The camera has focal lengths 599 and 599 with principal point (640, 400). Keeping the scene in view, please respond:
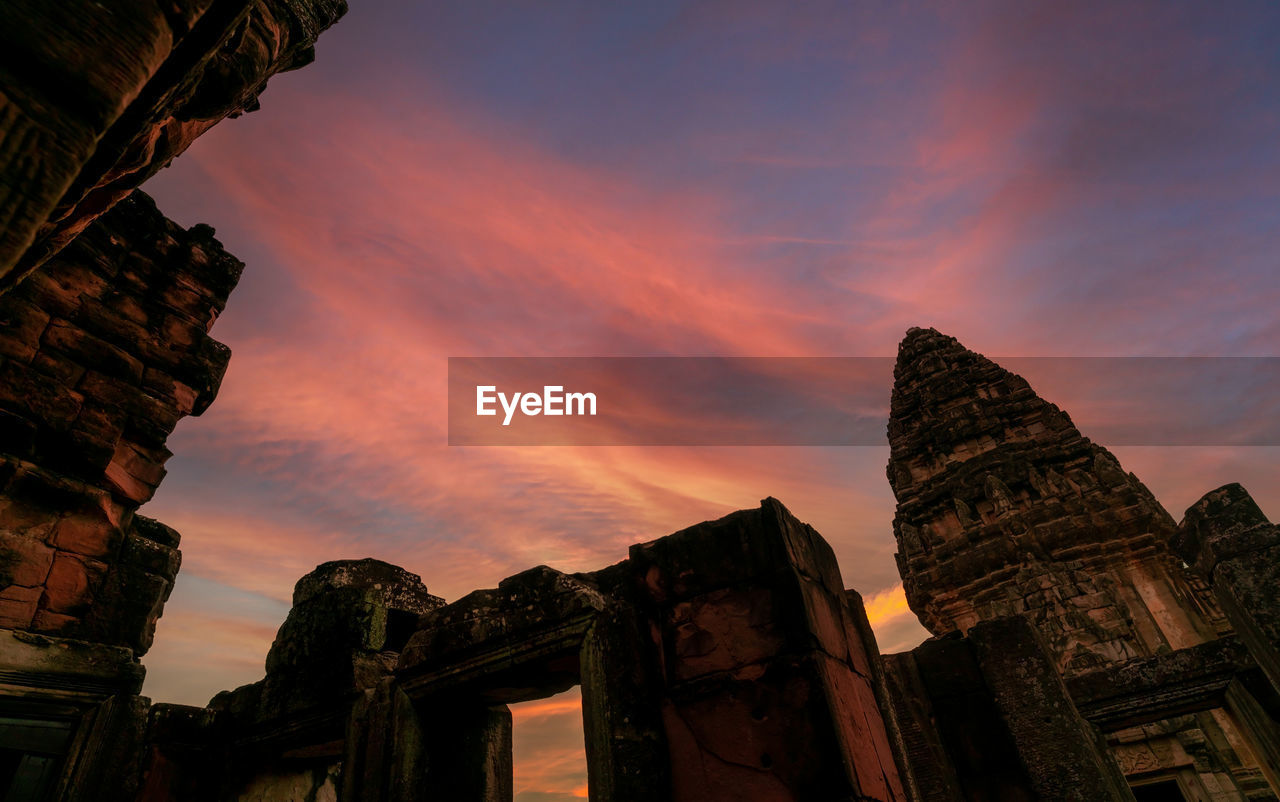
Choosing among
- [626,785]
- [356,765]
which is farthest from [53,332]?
[626,785]

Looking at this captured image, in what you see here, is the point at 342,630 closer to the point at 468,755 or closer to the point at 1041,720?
the point at 468,755

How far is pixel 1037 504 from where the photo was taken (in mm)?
14234

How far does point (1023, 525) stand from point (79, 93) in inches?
650

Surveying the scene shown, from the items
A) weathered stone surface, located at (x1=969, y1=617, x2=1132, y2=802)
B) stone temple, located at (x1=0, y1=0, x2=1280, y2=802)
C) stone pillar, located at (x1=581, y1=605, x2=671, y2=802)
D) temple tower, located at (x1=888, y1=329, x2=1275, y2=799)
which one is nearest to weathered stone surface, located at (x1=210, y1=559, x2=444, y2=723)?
stone temple, located at (x1=0, y1=0, x2=1280, y2=802)

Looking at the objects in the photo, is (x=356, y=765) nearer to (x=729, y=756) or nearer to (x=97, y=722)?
(x=97, y=722)

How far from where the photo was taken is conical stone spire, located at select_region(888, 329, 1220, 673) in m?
11.8

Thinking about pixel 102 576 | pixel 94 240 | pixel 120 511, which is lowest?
pixel 102 576

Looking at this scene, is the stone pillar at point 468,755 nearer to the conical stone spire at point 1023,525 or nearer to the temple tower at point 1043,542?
the temple tower at point 1043,542

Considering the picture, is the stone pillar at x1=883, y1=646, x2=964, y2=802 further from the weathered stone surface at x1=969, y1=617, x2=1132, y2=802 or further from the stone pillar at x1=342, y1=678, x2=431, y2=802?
the stone pillar at x1=342, y1=678, x2=431, y2=802

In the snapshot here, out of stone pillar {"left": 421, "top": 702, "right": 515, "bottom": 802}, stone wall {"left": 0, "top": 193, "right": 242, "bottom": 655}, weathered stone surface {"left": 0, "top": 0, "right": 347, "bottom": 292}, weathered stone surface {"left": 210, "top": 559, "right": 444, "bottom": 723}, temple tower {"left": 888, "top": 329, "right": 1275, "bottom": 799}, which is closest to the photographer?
weathered stone surface {"left": 0, "top": 0, "right": 347, "bottom": 292}

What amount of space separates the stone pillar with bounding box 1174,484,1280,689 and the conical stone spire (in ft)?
17.0

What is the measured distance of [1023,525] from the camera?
45.5ft

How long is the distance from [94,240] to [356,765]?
5255 mm

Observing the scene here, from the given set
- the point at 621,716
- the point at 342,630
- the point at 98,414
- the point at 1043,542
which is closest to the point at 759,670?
the point at 621,716
